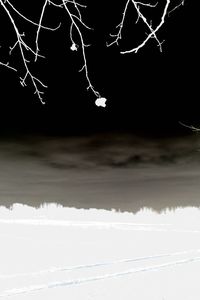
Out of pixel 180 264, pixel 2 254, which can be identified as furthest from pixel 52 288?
pixel 2 254

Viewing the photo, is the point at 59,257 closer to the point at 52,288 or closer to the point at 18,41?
the point at 52,288

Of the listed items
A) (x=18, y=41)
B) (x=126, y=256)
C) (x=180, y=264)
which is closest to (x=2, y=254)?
(x=126, y=256)

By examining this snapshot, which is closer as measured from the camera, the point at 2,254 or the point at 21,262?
the point at 21,262

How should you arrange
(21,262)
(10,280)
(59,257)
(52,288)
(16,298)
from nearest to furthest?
1. (16,298)
2. (52,288)
3. (10,280)
4. (21,262)
5. (59,257)

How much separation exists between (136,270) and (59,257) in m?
7.71

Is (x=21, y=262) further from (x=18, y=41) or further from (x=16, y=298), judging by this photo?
(x=18, y=41)

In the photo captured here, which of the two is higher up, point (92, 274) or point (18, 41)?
point (18, 41)

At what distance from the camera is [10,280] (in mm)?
A: 17906

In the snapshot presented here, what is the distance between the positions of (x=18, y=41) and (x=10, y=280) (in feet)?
49.3

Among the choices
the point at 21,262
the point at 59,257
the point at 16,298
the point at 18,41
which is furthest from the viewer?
the point at 59,257

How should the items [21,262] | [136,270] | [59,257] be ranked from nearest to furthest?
[136,270]
[21,262]
[59,257]

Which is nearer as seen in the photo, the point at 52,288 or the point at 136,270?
the point at 52,288

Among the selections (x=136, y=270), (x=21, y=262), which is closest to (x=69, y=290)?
(x=136, y=270)

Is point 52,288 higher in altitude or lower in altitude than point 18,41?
lower
